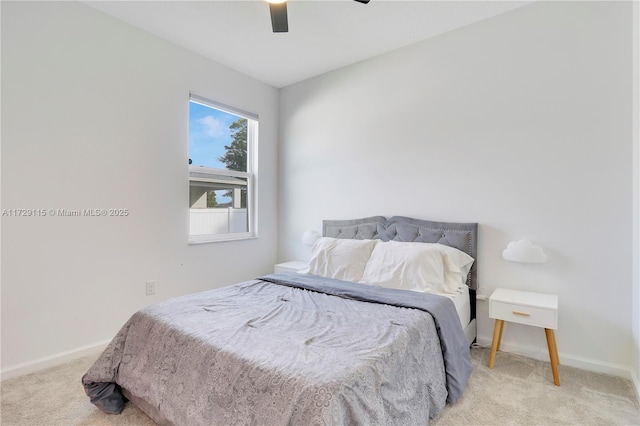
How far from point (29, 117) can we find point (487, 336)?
390 cm

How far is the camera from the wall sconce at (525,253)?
7.52 feet

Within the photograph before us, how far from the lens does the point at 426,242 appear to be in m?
2.75

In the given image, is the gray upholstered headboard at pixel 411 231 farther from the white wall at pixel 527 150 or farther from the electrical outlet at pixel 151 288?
the electrical outlet at pixel 151 288

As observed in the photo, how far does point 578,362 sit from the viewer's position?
7.32ft

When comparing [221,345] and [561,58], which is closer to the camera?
[221,345]

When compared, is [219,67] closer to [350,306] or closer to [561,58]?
[350,306]

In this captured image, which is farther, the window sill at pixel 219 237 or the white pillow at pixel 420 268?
the window sill at pixel 219 237

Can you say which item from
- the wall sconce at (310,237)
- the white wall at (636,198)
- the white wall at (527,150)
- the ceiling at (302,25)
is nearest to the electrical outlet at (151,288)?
the wall sconce at (310,237)

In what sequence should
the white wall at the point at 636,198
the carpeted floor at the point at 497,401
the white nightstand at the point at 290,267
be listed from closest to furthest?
1. the carpeted floor at the point at 497,401
2. the white wall at the point at 636,198
3. the white nightstand at the point at 290,267

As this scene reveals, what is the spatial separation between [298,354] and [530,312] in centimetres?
171

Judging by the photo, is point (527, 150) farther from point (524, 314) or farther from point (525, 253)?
point (524, 314)

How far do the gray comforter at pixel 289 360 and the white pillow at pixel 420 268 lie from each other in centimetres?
26

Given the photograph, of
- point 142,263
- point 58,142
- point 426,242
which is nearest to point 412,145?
point 426,242

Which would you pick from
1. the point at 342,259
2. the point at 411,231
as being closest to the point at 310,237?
the point at 342,259
